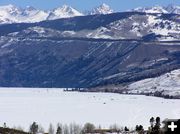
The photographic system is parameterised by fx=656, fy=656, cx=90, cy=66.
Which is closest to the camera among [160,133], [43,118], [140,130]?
[160,133]

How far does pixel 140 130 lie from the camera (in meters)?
120

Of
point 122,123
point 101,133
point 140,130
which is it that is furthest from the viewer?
point 122,123

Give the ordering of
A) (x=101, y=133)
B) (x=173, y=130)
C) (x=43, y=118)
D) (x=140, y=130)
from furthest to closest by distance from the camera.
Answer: (x=43, y=118) → (x=101, y=133) → (x=140, y=130) → (x=173, y=130)

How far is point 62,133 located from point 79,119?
46.1 metres

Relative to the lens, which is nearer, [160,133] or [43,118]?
[160,133]

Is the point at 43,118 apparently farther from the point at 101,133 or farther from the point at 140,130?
the point at 140,130

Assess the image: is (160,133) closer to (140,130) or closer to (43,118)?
(140,130)

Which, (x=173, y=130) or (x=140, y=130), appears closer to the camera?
(x=173, y=130)

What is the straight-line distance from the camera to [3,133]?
123 meters

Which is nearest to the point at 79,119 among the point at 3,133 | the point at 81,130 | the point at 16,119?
the point at 16,119

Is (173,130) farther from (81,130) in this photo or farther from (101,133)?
(81,130)

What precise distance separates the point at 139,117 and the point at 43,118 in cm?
2919

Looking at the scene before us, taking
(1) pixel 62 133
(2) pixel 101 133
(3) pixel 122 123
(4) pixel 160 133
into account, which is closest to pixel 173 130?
(4) pixel 160 133

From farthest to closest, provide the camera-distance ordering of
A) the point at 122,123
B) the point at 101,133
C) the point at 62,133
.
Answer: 1. the point at 122,123
2. the point at 62,133
3. the point at 101,133
